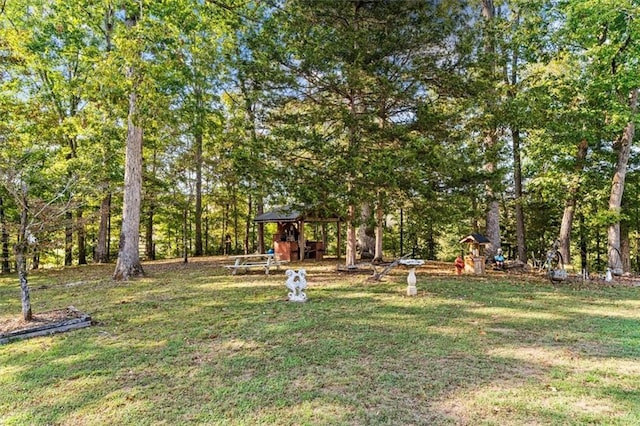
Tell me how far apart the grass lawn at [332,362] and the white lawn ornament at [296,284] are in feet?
0.69

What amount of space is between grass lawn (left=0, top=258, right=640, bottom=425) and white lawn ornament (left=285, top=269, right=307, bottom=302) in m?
0.21

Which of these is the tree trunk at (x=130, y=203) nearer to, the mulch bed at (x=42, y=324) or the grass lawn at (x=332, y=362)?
the grass lawn at (x=332, y=362)

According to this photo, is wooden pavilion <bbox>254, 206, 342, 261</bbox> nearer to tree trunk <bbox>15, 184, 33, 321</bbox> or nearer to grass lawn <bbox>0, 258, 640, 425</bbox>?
grass lawn <bbox>0, 258, 640, 425</bbox>

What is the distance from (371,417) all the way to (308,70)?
8.21m

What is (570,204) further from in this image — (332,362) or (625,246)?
(332,362)

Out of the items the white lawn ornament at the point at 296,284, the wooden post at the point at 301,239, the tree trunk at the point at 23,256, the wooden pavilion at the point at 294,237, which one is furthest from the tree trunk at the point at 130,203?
the wooden post at the point at 301,239

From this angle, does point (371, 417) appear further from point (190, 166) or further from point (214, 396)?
point (190, 166)

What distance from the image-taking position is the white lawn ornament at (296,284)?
21.4ft

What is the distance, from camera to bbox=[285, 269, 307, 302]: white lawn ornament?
6.53 meters

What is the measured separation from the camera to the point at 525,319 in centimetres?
539

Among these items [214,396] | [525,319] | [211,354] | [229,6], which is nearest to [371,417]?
[214,396]

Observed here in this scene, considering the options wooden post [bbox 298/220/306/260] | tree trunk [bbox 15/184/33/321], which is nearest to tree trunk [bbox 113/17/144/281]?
tree trunk [bbox 15/184/33/321]

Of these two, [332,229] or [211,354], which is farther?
[332,229]

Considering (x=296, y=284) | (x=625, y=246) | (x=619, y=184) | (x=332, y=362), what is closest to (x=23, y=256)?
(x=296, y=284)
